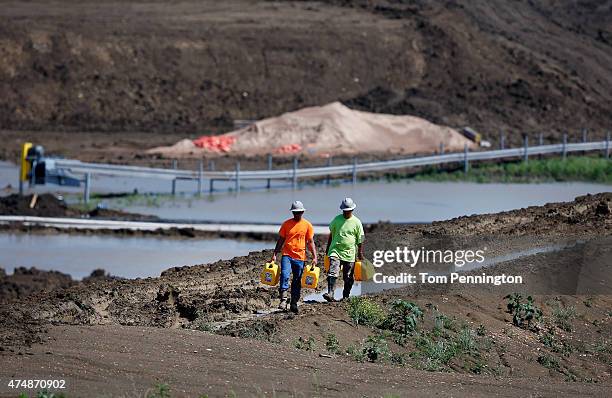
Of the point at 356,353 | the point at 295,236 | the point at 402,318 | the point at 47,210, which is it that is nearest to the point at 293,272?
the point at 295,236

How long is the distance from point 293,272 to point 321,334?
3.91 feet

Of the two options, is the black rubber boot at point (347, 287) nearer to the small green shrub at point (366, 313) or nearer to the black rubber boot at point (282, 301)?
the small green shrub at point (366, 313)

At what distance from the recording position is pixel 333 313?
1930 cm

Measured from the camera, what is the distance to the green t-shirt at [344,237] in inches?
773

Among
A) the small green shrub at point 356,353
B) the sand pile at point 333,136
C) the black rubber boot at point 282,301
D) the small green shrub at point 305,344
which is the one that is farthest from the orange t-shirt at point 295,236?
the sand pile at point 333,136

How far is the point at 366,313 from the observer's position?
1934 centimetres

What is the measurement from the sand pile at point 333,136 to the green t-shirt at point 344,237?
3393 cm

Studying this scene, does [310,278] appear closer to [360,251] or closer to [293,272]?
[293,272]

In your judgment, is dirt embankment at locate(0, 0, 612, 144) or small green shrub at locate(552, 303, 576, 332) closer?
small green shrub at locate(552, 303, 576, 332)

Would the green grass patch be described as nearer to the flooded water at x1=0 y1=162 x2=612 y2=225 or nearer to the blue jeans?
the flooded water at x1=0 y1=162 x2=612 y2=225

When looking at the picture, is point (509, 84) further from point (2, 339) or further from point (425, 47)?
point (2, 339)

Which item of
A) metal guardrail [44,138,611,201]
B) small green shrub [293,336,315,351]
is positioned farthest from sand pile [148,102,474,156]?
small green shrub [293,336,315,351]

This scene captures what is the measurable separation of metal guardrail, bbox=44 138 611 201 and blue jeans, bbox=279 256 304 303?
813 inches

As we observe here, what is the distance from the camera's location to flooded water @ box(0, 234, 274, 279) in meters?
29.0
